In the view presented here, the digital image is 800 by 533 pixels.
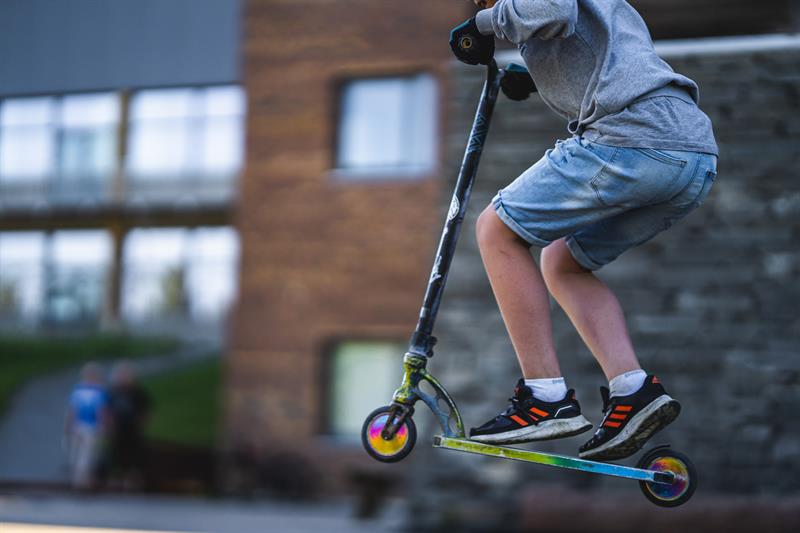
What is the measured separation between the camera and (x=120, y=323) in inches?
1137

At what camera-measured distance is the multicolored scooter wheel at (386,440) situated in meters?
4.35

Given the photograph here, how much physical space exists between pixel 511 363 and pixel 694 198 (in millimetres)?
6230

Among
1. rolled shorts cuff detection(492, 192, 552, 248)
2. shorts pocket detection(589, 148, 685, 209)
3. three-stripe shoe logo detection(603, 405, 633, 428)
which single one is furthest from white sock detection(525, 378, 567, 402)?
shorts pocket detection(589, 148, 685, 209)

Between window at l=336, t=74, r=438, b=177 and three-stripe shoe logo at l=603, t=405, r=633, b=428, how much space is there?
13.6 meters

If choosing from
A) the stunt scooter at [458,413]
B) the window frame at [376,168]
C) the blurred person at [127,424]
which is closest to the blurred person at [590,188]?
the stunt scooter at [458,413]

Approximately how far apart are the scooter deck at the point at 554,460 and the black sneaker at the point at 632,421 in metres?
0.07

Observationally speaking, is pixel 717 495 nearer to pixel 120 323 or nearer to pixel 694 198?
pixel 694 198

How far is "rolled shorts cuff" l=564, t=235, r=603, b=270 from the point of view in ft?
14.4

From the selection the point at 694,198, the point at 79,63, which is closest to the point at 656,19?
the point at 694,198

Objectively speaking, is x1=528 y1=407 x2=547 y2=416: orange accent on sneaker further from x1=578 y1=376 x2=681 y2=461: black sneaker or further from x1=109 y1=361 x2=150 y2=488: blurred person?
x1=109 y1=361 x2=150 y2=488: blurred person

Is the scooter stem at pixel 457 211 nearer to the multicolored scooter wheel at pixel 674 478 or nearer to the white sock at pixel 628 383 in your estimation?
the white sock at pixel 628 383

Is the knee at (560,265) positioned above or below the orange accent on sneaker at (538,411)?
above

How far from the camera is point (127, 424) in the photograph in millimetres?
17969

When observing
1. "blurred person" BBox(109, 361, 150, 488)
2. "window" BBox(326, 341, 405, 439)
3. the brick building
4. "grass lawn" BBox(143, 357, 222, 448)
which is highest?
the brick building
